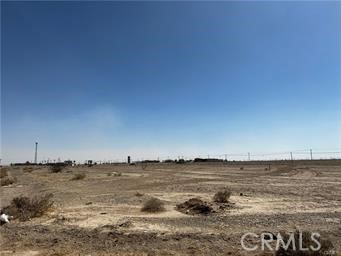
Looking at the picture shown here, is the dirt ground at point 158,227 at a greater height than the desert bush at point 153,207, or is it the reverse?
the desert bush at point 153,207

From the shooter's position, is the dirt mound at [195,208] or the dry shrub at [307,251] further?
the dirt mound at [195,208]

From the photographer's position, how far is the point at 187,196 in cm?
2403

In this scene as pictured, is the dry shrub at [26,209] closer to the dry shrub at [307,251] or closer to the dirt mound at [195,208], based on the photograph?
the dirt mound at [195,208]

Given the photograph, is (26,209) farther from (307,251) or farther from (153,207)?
(307,251)

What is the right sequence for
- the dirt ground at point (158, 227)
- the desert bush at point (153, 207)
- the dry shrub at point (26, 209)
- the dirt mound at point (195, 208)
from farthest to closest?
the desert bush at point (153, 207)
the dirt mound at point (195, 208)
the dry shrub at point (26, 209)
the dirt ground at point (158, 227)

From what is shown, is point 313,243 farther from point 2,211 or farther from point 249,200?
point 2,211

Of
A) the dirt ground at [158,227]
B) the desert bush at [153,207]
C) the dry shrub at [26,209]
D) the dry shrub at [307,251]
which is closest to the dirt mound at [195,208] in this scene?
the dirt ground at [158,227]

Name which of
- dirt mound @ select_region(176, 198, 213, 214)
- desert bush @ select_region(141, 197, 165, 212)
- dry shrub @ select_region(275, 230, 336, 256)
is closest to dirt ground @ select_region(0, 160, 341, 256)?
desert bush @ select_region(141, 197, 165, 212)

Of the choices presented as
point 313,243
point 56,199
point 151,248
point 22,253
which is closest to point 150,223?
point 151,248

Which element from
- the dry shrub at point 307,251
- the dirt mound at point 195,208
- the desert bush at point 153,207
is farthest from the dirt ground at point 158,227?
the dry shrub at point 307,251

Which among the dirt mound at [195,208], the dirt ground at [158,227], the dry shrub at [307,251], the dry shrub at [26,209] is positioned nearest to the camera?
the dry shrub at [307,251]

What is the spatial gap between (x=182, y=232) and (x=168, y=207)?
5775 millimetres

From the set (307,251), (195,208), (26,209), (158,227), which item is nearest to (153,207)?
(195,208)

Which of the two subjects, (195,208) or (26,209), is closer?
(26,209)
